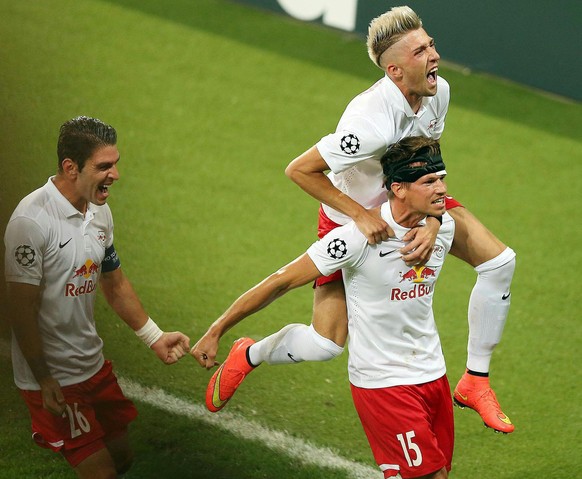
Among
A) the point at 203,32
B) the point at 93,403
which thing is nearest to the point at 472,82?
the point at 203,32

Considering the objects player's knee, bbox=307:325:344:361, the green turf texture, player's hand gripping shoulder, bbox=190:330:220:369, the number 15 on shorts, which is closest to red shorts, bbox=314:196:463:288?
player's knee, bbox=307:325:344:361

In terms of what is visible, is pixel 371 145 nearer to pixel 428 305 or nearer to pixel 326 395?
pixel 428 305

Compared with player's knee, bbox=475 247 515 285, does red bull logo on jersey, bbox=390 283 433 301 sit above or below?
below

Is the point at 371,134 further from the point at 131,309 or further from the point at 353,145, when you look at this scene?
the point at 131,309

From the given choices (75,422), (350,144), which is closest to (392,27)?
(350,144)

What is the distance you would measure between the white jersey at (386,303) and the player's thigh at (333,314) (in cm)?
43

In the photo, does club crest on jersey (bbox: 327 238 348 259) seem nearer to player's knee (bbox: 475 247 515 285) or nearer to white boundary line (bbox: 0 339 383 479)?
player's knee (bbox: 475 247 515 285)

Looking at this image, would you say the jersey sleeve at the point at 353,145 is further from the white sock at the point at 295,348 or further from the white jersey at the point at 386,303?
the white sock at the point at 295,348

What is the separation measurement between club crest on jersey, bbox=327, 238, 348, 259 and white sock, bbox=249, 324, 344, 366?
25.4 inches

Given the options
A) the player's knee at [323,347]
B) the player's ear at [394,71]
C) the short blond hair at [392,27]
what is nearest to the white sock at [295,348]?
the player's knee at [323,347]

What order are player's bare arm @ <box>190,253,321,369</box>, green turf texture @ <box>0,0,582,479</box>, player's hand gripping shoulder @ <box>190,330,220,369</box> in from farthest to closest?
green turf texture @ <box>0,0,582,479</box>
player's hand gripping shoulder @ <box>190,330,220,369</box>
player's bare arm @ <box>190,253,321,369</box>

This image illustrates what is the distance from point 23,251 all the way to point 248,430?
1930 millimetres

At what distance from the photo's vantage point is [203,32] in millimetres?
10633

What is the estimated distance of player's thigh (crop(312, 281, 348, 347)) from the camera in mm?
4805
